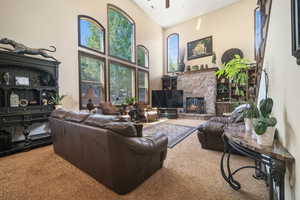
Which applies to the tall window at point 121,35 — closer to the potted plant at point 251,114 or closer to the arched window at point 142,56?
the arched window at point 142,56

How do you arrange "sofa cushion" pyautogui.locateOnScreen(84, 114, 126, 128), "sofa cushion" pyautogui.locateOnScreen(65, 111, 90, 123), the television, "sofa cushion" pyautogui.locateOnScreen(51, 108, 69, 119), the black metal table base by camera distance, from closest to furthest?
the black metal table base → "sofa cushion" pyautogui.locateOnScreen(84, 114, 126, 128) → "sofa cushion" pyautogui.locateOnScreen(65, 111, 90, 123) → "sofa cushion" pyautogui.locateOnScreen(51, 108, 69, 119) → the television

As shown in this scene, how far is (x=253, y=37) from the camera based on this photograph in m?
6.02

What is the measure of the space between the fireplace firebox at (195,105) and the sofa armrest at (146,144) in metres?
5.44

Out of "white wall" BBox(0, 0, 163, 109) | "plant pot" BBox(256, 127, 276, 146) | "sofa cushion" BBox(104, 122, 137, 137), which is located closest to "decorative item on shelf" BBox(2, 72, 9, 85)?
"white wall" BBox(0, 0, 163, 109)

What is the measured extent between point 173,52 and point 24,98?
749 cm

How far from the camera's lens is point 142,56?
24.0ft

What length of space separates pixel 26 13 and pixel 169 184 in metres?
4.78

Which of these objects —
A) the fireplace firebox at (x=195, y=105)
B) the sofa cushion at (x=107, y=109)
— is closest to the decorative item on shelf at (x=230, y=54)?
the fireplace firebox at (x=195, y=105)

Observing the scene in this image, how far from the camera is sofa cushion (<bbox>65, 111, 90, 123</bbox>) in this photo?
1.96m

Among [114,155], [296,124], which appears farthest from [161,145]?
[296,124]

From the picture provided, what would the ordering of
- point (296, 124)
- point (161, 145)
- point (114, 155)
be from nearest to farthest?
point (296, 124)
point (114, 155)
point (161, 145)

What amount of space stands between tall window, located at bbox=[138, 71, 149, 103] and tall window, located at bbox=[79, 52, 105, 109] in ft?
7.55

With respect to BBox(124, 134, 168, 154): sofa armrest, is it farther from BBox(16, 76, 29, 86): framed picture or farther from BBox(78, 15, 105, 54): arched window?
BBox(78, 15, 105, 54): arched window

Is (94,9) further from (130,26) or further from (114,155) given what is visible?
(114,155)
